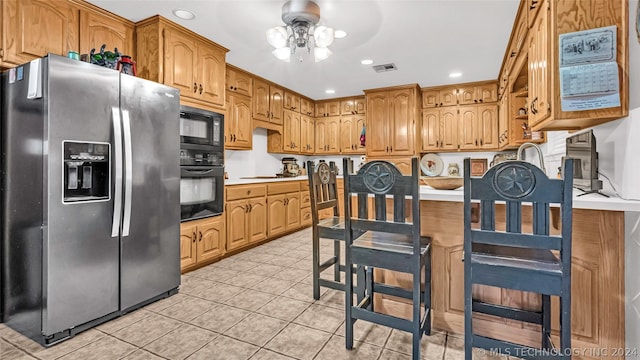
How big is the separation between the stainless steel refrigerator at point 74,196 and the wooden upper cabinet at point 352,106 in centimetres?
420

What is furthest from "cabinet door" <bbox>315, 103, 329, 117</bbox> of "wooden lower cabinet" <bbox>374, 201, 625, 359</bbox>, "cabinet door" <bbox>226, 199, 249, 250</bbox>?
"wooden lower cabinet" <bbox>374, 201, 625, 359</bbox>

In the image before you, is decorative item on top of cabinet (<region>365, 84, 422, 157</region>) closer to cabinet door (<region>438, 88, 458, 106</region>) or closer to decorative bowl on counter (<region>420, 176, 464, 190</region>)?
cabinet door (<region>438, 88, 458, 106</region>)

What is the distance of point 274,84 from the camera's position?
4984mm

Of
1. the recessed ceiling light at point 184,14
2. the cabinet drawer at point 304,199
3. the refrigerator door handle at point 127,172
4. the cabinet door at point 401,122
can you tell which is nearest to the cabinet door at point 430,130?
the cabinet door at point 401,122

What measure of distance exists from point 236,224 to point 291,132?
2.37 meters

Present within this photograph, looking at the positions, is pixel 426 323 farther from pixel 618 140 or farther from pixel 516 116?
pixel 516 116

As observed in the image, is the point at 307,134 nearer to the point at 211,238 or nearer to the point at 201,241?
the point at 211,238

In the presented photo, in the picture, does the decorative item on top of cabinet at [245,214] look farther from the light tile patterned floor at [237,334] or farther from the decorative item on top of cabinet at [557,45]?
the decorative item on top of cabinet at [557,45]

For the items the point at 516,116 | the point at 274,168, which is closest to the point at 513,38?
the point at 516,116

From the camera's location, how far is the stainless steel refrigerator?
1.81 m

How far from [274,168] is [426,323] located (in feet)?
14.0

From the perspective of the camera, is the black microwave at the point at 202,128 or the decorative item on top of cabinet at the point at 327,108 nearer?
the black microwave at the point at 202,128

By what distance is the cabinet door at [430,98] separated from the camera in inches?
206

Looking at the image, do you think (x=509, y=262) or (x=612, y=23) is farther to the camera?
(x=612, y=23)
